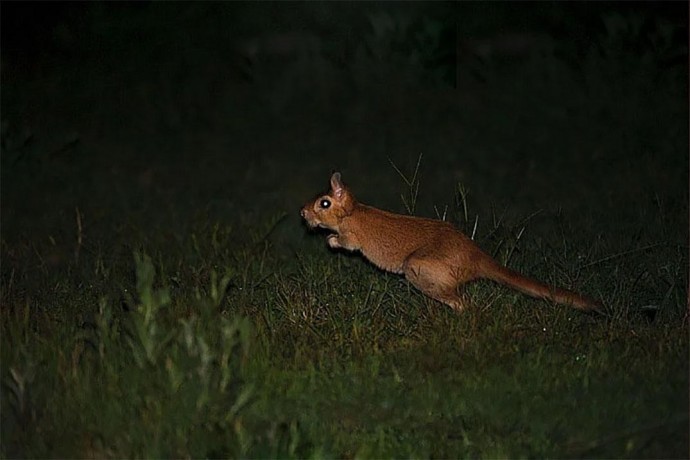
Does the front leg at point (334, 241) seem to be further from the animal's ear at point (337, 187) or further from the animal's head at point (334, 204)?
the animal's ear at point (337, 187)

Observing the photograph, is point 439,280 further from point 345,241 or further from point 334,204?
point 334,204

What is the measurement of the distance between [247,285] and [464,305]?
1.62 m

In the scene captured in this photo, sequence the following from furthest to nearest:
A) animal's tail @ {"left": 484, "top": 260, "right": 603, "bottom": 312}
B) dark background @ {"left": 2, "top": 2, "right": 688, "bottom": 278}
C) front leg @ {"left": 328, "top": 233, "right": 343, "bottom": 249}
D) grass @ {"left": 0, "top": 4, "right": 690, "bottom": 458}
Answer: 1. dark background @ {"left": 2, "top": 2, "right": 688, "bottom": 278}
2. front leg @ {"left": 328, "top": 233, "right": 343, "bottom": 249}
3. animal's tail @ {"left": 484, "top": 260, "right": 603, "bottom": 312}
4. grass @ {"left": 0, "top": 4, "right": 690, "bottom": 458}

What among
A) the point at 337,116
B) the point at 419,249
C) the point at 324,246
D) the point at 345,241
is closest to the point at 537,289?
the point at 419,249

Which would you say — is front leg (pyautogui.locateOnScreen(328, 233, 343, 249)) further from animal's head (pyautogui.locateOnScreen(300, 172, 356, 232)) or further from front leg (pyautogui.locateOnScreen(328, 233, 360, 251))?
animal's head (pyautogui.locateOnScreen(300, 172, 356, 232))

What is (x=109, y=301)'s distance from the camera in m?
7.68

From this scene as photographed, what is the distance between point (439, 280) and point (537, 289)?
607mm

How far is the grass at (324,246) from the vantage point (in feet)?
19.1

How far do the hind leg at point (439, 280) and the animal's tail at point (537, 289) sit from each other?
0.72ft

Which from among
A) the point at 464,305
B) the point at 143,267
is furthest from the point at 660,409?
the point at 143,267

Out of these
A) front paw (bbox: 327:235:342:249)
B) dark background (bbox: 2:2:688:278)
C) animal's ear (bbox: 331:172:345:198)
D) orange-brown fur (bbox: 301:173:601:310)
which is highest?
animal's ear (bbox: 331:172:345:198)

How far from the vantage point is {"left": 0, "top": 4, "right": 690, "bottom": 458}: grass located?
582 centimetres

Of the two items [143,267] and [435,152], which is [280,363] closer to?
[143,267]

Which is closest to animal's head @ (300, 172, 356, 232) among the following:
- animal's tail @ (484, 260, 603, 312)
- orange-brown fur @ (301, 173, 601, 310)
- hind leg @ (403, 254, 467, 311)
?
orange-brown fur @ (301, 173, 601, 310)
